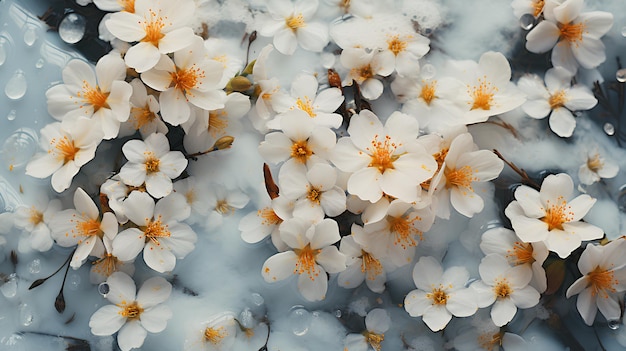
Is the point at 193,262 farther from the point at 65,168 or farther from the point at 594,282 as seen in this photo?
the point at 594,282

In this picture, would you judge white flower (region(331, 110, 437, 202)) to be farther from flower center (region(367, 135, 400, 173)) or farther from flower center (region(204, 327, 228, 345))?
flower center (region(204, 327, 228, 345))

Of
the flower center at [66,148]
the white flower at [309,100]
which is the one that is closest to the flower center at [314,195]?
the white flower at [309,100]

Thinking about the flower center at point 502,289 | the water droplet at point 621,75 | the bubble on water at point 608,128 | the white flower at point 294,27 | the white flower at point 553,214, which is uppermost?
the white flower at point 294,27

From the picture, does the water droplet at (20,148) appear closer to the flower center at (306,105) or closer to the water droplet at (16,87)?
the water droplet at (16,87)

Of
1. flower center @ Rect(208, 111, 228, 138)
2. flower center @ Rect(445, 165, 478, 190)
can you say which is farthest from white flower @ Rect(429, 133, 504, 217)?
flower center @ Rect(208, 111, 228, 138)

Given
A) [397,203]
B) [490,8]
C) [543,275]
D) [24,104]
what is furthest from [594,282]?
[24,104]

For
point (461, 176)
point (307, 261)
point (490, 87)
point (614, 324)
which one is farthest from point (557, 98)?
point (307, 261)
